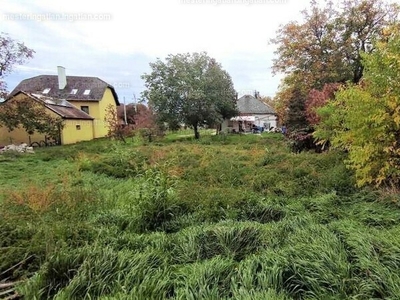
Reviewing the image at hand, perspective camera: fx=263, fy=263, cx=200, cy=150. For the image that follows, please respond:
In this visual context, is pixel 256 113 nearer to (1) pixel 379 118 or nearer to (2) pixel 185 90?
(2) pixel 185 90

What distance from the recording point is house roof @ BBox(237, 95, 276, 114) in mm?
38469

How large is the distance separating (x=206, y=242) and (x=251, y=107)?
37202 millimetres

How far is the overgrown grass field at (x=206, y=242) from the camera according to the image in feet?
7.61

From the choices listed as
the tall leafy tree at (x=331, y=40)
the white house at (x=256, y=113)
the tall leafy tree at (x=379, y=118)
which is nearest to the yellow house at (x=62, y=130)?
the tall leafy tree at (x=331, y=40)

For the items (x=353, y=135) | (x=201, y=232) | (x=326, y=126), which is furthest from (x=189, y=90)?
(x=201, y=232)

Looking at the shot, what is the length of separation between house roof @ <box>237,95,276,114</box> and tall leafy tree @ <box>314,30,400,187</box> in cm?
3358

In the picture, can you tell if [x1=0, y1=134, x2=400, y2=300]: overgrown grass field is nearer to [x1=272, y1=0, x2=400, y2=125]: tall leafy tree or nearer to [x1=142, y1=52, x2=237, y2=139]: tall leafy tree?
[x1=272, y1=0, x2=400, y2=125]: tall leafy tree

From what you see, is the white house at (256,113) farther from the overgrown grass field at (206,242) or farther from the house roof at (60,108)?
the overgrown grass field at (206,242)

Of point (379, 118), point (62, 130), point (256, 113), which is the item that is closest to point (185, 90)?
point (62, 130)

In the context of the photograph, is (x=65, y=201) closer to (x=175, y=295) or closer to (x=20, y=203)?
(x=20, y=203)

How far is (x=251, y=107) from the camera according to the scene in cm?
3891

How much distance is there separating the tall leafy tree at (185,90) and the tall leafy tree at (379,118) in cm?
1624

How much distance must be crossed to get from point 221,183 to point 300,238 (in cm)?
329

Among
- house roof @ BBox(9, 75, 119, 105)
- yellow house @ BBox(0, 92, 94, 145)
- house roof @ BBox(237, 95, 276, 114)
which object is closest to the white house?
house roof @ BBox(237, 95, 276, 114)
